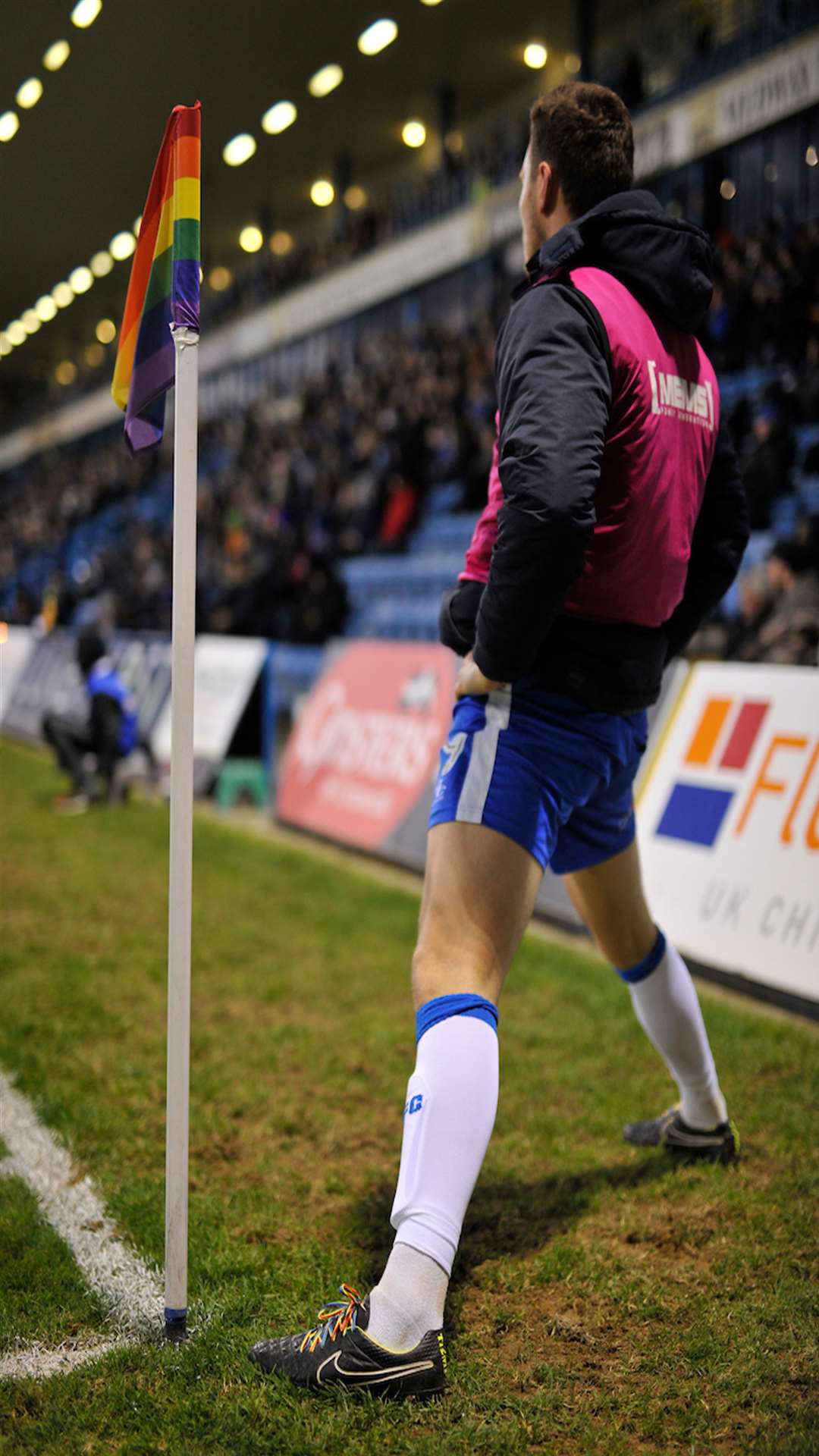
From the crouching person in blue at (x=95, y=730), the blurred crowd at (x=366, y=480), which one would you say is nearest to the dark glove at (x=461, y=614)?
the blurred crowd at (x=366, y=480)

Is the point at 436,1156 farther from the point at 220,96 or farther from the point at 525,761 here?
the point at 220,96

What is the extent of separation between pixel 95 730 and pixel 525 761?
7.92m

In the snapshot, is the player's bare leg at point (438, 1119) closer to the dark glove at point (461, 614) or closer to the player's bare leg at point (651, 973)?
the dark glove at point (461, 614)

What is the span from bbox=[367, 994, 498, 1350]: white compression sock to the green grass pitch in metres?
0.17

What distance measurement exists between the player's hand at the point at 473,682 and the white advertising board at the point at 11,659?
15516mm

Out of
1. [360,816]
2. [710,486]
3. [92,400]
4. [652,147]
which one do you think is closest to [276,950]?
[360,816]

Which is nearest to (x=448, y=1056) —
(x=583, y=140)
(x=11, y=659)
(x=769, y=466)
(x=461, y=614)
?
(x=461, y=614)

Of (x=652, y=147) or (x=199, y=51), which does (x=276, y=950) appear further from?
(x=652, y=147)

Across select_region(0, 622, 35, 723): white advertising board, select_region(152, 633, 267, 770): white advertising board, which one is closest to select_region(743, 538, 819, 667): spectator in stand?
select_region(152, 633, 267, 770): white advertising board

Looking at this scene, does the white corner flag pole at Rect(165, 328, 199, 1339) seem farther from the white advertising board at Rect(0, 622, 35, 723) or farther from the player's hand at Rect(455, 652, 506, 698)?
the white advertising board at Rect(0, 622, 35, 723)

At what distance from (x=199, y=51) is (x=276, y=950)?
8520 millimetres

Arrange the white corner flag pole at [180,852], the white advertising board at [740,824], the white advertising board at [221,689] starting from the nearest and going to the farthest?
1. the white corner flag pole at [180,852]
2. the white advertising board at [740,824]
3. the white advertising board at [221,689]

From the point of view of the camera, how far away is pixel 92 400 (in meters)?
31.7

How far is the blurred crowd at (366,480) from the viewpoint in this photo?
28.1 ft
